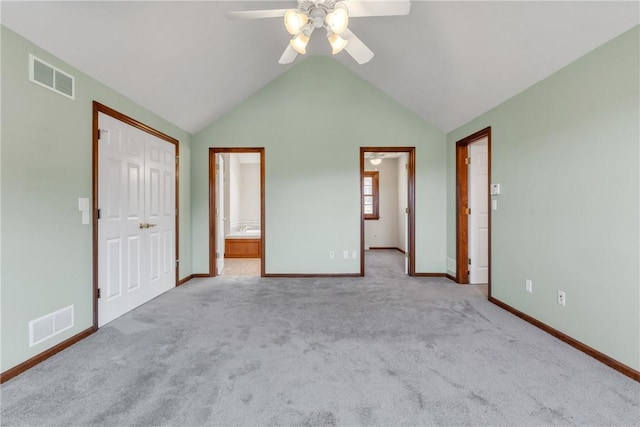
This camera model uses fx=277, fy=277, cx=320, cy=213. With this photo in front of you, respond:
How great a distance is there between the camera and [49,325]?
2002mm

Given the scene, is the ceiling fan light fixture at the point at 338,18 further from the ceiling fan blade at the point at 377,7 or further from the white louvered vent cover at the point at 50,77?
the white louvered vent cover at the point at 50,77

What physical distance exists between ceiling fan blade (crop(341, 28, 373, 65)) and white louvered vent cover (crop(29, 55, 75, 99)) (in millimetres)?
2175

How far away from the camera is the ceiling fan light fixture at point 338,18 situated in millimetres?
1883

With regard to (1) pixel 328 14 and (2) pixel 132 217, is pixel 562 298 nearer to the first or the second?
(1) pixel 328 14

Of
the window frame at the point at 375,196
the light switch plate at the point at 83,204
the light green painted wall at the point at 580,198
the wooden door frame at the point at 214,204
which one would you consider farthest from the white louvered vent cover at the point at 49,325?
the window frame at the point at 375,196

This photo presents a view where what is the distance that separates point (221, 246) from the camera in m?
4.59

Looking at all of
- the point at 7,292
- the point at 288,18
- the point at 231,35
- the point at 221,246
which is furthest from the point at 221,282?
the point at 288,18

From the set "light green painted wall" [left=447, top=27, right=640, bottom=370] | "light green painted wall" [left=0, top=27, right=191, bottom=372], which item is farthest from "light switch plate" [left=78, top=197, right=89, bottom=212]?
"light green painted wall" [left=447, top=27, right=640, bottom=370]

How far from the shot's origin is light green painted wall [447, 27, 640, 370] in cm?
178

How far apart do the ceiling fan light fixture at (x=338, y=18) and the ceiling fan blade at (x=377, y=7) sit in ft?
0.19

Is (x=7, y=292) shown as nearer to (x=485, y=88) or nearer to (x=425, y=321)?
(x=425, y=321)

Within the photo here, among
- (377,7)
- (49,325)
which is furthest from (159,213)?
(377,7)

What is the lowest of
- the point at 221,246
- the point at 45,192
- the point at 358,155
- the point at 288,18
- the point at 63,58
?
the point at 221,246

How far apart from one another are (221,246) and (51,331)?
2616 millimetres
